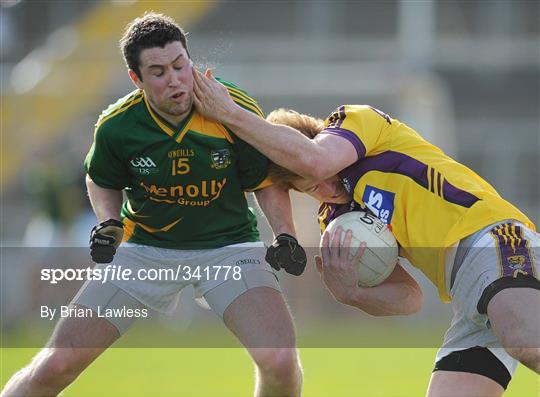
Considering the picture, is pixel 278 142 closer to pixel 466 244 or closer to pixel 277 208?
pixel 277 208

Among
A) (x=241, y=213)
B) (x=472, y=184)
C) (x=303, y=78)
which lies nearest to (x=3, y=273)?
(x=303, y=78)

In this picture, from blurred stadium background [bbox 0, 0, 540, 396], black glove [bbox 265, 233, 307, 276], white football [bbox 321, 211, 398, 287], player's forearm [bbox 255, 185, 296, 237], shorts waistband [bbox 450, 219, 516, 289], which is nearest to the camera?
shorts waistband [bbox 450, 219, 516, 289]

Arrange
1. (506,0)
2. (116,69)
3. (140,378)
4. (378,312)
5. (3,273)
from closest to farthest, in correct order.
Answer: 1. (378,312)
2. (140,378)
3. (3,273)
4. (116,69)
5. (506,0)

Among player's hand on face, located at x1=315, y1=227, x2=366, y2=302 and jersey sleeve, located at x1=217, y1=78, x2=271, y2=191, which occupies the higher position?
jersey sleeve, located at x1=217, y1=78, x2=271, y2=191

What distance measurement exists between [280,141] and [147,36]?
852 mm

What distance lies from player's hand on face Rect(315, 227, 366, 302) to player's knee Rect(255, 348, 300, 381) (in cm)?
49

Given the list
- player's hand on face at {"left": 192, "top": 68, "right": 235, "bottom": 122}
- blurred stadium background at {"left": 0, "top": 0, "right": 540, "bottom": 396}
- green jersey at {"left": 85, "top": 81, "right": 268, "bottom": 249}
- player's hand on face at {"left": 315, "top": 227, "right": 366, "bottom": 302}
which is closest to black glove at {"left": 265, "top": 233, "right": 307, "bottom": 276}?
player's hand on face at {"left": 315, "top": 227, "right": 366, "bottom": 302}

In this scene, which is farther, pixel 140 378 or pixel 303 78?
pixel 303 78

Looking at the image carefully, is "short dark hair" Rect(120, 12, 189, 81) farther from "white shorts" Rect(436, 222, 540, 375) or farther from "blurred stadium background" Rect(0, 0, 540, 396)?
"blurred stadium background" Rect(0, 0, 540, 396)

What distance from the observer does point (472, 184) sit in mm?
5367

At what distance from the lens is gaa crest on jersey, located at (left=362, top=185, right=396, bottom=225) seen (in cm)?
543

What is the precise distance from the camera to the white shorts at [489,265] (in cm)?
509

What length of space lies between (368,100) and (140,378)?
10026 millimetres

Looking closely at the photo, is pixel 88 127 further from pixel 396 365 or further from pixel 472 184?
pixel 472 184
